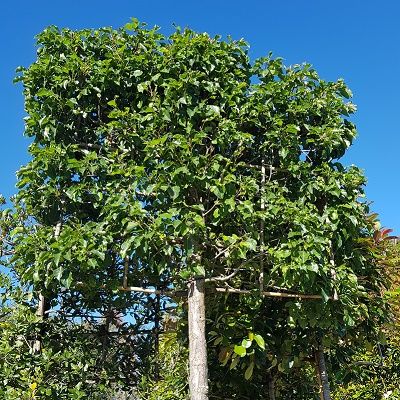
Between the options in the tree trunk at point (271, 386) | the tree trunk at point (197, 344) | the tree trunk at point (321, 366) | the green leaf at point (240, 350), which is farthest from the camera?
the tree trunk at point (271, 386)

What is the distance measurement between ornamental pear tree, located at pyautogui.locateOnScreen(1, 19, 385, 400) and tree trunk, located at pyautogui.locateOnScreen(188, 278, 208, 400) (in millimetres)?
13

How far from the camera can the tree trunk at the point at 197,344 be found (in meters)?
4.43

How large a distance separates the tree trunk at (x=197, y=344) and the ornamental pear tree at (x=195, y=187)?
0.04 feet

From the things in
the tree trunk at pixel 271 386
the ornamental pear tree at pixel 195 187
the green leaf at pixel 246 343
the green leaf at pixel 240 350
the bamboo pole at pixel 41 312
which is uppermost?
the ornamental pear tree at pixel 195 187

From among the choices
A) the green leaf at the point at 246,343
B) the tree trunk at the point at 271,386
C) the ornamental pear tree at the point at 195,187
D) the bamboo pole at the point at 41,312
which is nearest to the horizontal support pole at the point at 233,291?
the ornamental pear tree at the point at 195,187

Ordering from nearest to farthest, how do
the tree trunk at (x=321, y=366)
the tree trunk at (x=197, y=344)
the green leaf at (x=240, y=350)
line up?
the tree trunk at (x=197, y=344) → the green leaf at (x=240, y=350) → the tree trunk at (x=321, y=366)

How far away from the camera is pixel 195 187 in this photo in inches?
188

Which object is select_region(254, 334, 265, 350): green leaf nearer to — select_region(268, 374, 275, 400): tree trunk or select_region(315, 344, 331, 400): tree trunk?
select_region(315, 344, 331, 400): tree trunk

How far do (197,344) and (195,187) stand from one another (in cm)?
141

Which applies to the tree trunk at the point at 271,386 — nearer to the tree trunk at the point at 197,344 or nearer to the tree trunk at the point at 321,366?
the tree trunk at the point at 321,366

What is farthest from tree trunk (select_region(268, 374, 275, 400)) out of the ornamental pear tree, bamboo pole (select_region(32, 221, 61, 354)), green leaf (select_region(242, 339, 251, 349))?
bamboo pole (select_region(32, 221, 61, 354))

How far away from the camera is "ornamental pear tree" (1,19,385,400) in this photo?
4.51 metres

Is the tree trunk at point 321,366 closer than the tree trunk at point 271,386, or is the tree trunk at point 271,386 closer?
the tree trunk at point 321,366

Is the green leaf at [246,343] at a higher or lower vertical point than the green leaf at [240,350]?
higher
